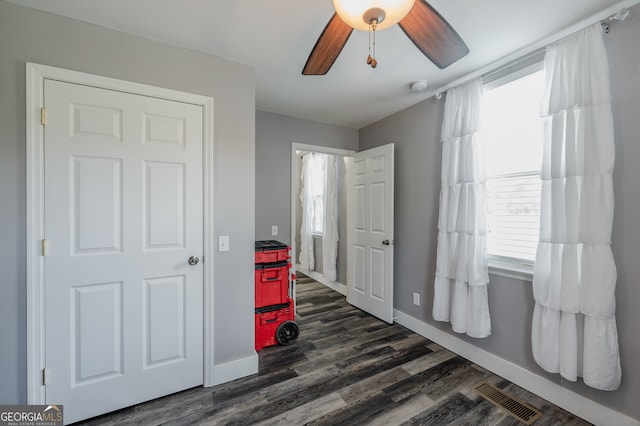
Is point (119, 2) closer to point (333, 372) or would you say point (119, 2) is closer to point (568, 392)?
point (333, 372)

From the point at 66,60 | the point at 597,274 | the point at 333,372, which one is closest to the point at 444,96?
the point at 597,274

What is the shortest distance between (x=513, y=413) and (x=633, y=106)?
2.03 metres

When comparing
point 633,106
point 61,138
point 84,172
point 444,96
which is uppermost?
point 444,96

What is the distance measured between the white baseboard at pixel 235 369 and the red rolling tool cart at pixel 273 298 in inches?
14.6

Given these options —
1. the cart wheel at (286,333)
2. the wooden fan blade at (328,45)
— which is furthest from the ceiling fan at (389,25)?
the cart wheel at (286,333)

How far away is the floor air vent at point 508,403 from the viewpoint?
5.61 ft

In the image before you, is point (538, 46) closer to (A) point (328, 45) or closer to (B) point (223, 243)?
(A) point (328, 45)

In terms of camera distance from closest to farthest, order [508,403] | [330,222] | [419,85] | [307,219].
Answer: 1. [508,403]
2. [419,85]
3. [330,222]
4. [307,219]

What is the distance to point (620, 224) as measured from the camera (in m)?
1.55

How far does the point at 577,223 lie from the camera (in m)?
1.62

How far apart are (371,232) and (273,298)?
1436 millimetres

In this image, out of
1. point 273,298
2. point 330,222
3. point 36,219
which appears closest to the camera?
point 36,219

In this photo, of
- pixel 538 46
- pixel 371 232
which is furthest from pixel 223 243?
pixel 538 46

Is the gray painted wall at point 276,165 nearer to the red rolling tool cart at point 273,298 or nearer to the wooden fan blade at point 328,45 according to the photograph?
the red rolling tool cart at point 273,298
